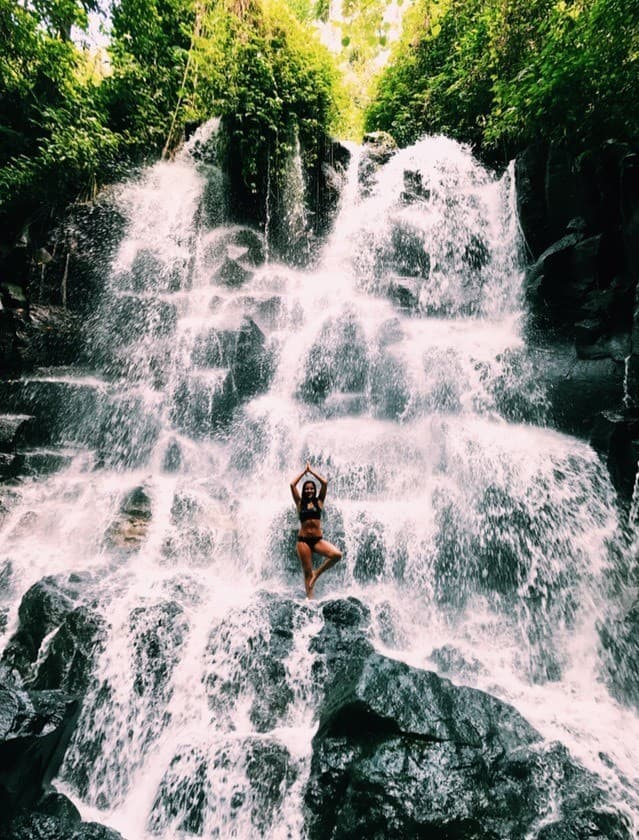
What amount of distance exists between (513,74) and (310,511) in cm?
1214

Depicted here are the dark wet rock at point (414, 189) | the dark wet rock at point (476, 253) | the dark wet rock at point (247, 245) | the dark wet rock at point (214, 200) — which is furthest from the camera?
the dark wet rock at point (214, 200)

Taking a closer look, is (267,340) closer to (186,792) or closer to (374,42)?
(374,42)

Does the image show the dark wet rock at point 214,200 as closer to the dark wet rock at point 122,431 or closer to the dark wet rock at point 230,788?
the dark wet rock at point 122,431

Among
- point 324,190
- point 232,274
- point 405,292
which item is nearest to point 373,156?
point 324,190

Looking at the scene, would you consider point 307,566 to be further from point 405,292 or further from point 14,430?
point 405,292

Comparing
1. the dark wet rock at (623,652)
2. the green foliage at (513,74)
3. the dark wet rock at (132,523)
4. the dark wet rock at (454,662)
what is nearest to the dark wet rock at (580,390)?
the dark wet rock at (623,652)

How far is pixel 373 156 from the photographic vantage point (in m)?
13.7

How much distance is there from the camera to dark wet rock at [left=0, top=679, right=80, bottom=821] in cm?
333

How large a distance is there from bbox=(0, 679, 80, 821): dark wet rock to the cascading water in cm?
37

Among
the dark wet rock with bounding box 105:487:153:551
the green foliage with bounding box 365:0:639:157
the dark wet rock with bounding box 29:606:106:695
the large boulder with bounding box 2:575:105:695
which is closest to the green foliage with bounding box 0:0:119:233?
the dark wet rock with bounding box 105:487:153:551

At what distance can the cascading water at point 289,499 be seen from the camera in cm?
417

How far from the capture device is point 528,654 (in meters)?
5.22

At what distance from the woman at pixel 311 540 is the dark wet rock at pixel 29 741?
8.99ft

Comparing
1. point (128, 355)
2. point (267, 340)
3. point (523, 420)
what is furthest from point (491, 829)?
point (128, 355)
